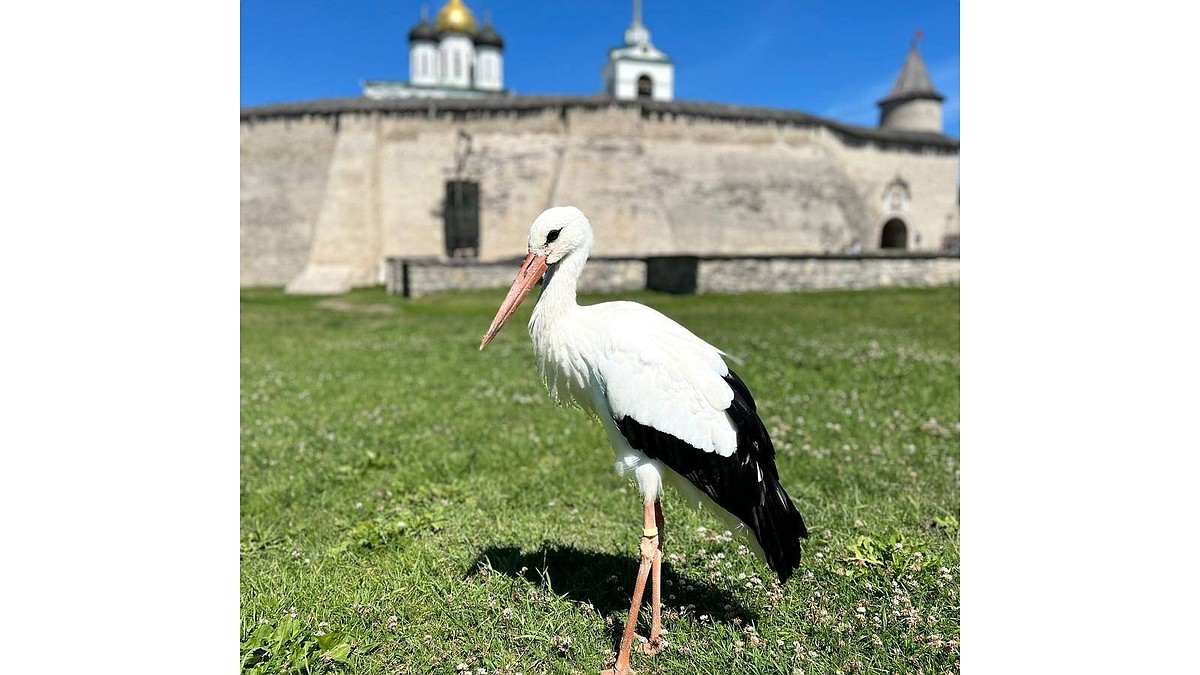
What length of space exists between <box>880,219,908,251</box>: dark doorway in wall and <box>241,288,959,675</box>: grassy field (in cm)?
3441

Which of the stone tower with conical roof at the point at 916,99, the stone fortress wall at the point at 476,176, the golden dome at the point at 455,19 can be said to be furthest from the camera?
the golden dome at the point at 455,19

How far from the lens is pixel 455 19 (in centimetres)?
5103

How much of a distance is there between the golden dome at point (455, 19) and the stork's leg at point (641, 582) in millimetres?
56174

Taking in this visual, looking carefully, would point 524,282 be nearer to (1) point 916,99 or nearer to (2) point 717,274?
(2) point 717,274

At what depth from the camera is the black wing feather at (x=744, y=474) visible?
2398 mm

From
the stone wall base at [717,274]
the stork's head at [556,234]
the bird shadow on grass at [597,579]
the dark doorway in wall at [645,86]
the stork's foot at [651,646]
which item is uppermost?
the dark doorway in wall at [645,86]

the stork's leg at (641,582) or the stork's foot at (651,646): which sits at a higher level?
the stork's leg at (641,582)

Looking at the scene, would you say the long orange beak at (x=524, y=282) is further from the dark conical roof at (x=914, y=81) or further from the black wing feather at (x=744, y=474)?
the dark conical roof at (x=914, y=81)

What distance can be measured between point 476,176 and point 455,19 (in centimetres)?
2684

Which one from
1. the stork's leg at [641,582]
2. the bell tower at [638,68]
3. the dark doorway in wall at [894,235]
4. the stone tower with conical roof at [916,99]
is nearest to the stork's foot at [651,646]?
the stork's leg at [641,582]

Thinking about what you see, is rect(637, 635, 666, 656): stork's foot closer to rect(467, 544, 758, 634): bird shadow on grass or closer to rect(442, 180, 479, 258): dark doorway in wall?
rect(467, 544, 758, 634): bird shadow on grass

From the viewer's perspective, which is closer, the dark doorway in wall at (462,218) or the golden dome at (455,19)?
the dark doorway in wall at (462,218)

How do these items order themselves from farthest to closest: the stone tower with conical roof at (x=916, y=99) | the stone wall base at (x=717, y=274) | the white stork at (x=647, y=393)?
the stone tower with conical roof at (x=916, y=99) < the stone wall base at (x=717, y=274) < the white stork at (x=647, y=393)

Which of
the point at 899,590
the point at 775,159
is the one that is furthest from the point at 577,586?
the point at 775,159
